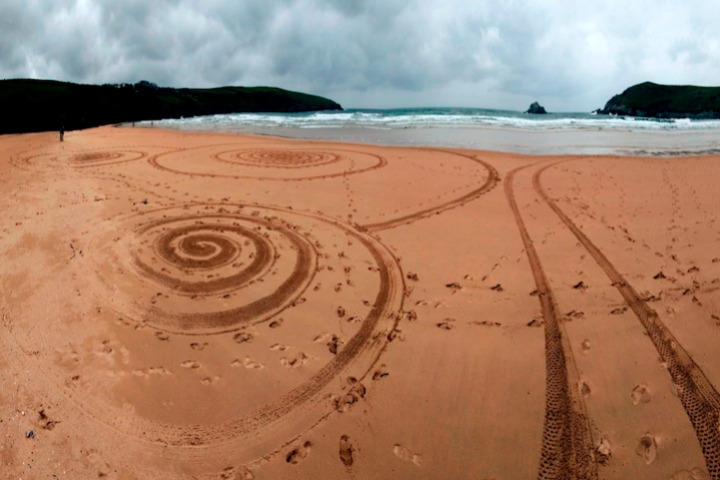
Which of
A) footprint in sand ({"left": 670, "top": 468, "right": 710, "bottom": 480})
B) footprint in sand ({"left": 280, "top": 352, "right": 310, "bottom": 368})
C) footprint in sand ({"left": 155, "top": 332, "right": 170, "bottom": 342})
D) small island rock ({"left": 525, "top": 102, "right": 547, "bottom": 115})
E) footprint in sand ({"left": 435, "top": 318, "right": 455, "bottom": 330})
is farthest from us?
small island rock ({"left": 525, "top": 102, "right": 547, "bottom": 115})

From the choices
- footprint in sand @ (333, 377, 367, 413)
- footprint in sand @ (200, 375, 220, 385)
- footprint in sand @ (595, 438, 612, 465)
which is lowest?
footprint in sand @ (595, 438, 612, 465)

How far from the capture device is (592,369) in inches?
175

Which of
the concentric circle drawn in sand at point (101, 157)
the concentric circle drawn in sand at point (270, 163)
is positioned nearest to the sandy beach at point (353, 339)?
the concentric circle drawn in sand at point (270, 163)

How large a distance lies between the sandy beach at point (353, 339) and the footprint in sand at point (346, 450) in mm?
22

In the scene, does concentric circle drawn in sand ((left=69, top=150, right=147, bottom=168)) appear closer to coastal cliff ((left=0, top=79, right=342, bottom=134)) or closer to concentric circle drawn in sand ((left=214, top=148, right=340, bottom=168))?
concentric circle drawn in sand ((left=214, top=148, right=340, bottom=168))

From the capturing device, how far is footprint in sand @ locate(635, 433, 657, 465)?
3.44 meters

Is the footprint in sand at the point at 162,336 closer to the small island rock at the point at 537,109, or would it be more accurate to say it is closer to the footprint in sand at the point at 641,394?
the footprint in sand at the point at 641,394

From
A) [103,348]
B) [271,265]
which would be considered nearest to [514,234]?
[271,265]

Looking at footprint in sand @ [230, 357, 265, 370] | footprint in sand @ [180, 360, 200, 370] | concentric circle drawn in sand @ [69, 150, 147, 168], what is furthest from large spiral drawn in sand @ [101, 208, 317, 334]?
concentric circle drawn in sand @ [69, 150, 147, 168]

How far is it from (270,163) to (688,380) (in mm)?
13940

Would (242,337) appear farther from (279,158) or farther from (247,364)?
(279,158)

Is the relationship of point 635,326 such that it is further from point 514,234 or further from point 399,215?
point 399,215

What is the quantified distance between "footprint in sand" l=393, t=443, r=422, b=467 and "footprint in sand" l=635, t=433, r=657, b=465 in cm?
205

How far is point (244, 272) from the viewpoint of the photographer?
639cm
